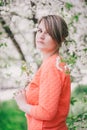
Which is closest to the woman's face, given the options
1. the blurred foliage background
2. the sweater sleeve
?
the sweater sleeve

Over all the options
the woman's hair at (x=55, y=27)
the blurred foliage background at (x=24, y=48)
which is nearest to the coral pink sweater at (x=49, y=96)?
the woman's hair at (x=55, y=27)

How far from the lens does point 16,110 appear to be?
137 inches

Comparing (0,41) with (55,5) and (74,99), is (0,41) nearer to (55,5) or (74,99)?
(55,5)

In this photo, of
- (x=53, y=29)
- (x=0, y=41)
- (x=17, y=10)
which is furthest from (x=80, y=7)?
(x=53, y=29)

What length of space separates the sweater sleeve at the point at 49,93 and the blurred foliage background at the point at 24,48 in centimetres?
164

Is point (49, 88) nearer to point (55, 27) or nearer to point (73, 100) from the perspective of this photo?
point (55, 27)

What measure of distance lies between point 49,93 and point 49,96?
1 centimetres

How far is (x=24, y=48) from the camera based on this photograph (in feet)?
11.5

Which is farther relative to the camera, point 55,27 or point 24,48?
point 24,48

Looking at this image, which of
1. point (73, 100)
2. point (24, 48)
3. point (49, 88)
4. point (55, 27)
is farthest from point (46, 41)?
point (73, 100)

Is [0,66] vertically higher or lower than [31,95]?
lower

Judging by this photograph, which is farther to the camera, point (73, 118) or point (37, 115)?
point (73, 118)

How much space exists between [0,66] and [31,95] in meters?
1.61

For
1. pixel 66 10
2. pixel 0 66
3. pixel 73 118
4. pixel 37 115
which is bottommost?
pixel 73 118
